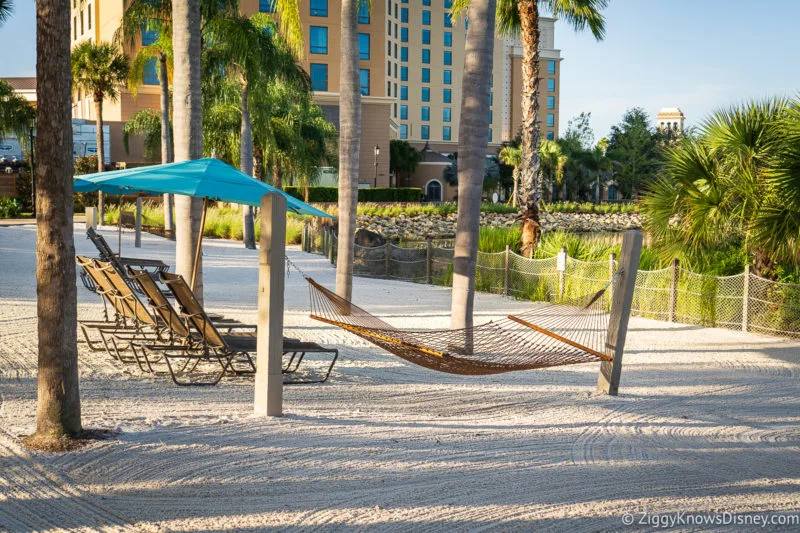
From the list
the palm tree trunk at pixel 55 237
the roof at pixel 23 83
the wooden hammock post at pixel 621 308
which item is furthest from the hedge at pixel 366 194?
the palm tree trunk at pixel 55 237

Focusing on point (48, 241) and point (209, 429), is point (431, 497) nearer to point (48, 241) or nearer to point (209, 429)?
point (209, 429)

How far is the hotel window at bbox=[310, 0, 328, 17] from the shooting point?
59.8 m

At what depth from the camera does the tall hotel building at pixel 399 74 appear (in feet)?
189

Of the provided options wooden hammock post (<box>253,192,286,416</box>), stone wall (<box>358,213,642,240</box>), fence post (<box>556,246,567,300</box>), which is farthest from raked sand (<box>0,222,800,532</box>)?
stone wall (<box>358,213,642,240</box>)

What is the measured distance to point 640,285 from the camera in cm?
1438

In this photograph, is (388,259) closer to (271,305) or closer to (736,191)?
(736,191)

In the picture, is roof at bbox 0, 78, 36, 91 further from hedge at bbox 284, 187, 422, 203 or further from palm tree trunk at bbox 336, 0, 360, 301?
palm tree trunk at bbox 336, 0, 360, 301

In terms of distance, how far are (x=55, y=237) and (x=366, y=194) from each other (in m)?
49.1

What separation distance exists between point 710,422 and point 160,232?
24337 millimetres

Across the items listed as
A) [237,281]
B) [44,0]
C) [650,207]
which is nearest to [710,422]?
[44,0]

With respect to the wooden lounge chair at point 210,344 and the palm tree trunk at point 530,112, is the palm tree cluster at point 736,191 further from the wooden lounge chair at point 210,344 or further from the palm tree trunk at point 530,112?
the wooden lounge chair at point 210,344

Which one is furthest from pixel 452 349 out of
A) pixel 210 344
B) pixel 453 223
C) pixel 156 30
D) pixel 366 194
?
pixel 366 194

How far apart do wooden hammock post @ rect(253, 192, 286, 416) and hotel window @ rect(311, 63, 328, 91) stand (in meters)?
55.8

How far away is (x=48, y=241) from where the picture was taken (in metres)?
5.44
